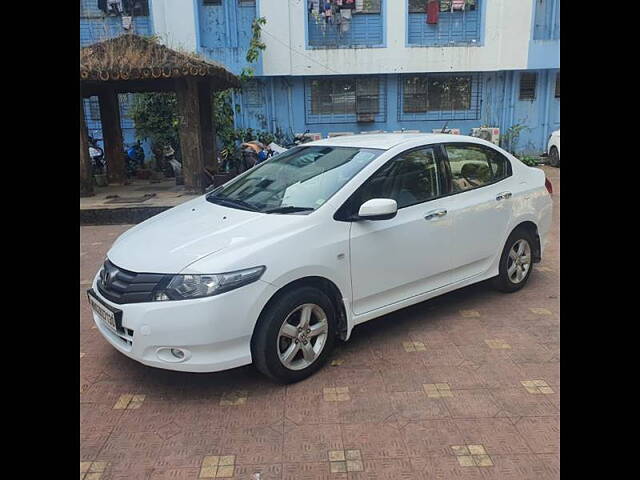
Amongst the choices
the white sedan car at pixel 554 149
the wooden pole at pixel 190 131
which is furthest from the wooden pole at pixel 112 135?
the white sedan car at pixel 554 149

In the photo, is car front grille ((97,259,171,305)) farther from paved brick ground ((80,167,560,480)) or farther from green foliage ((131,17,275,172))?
green foliage ((131,17,275,172))

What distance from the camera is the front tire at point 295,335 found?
312 cm

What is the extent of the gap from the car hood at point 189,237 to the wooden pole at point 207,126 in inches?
317

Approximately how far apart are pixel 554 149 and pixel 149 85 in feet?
39.9

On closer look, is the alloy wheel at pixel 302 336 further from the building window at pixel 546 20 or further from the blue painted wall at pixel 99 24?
the building window at pixel 546 20

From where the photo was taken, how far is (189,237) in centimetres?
334

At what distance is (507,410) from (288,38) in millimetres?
14952

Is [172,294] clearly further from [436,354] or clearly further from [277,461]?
[436,354]

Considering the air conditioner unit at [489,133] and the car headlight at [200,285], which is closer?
the car headlight at [200,285]

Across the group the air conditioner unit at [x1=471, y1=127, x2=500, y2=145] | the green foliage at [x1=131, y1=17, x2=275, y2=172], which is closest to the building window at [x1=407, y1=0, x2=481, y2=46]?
the air conditioner unit at [x1=471, y1=127, x2=500, y2=145]

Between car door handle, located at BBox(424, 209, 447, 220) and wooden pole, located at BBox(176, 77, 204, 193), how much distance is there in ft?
23.7

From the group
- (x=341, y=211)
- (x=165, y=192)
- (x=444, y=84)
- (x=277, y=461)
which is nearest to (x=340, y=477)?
(x=277, y=461)

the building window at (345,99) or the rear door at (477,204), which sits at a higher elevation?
the building window at (345,99)

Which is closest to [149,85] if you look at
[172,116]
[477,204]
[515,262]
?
[172,116]
